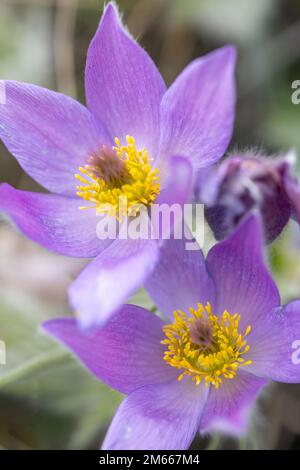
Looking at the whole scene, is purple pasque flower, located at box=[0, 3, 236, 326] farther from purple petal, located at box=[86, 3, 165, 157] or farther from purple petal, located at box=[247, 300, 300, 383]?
purple petal, located at box=[247, 300, 300, 383]

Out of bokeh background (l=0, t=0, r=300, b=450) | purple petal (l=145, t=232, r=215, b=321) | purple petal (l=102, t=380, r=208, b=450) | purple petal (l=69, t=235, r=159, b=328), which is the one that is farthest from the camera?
bokeh background (l=0, t=0, r=300, b=450)

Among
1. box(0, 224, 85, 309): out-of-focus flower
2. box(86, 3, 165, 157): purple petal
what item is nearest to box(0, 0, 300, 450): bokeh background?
box(0, 224, 85, 309): out-of-focus flower

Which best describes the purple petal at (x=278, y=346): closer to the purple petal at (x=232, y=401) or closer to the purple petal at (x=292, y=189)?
the purple petal at (x=232, y=401)

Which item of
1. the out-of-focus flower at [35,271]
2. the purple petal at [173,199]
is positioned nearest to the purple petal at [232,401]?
the purple petal at [173,199]

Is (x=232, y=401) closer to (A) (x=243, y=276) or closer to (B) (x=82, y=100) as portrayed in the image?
(A) (x=243, y=276)

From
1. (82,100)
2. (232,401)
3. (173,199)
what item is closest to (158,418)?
(232,401)

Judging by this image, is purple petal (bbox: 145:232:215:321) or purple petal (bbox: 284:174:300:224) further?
purple petal (bbox: 145:232:215:321)

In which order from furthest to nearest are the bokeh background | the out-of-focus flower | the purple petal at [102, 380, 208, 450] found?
the out-of-focus flower < the bokeh background < the purple petal at [102, 380, 208, 450]
